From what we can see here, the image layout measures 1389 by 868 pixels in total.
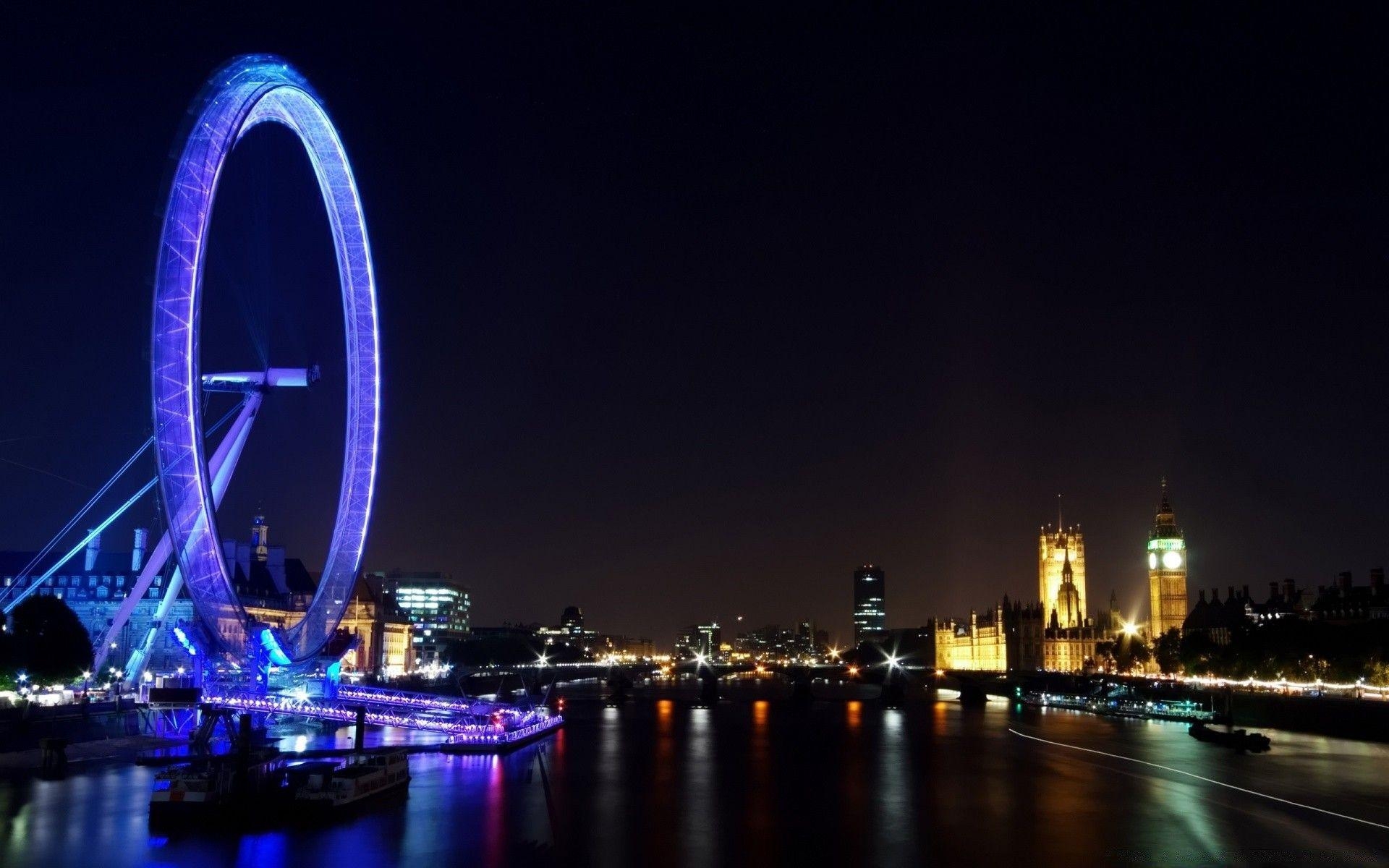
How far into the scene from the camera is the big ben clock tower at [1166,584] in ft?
627

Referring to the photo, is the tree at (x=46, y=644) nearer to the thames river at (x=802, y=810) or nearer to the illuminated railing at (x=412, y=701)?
the thames river at (x=802, y=810)

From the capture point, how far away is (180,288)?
4356 centimetres

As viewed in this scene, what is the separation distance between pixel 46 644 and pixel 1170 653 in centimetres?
11533

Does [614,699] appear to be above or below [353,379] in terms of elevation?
below

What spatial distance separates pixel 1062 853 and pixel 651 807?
15.6m

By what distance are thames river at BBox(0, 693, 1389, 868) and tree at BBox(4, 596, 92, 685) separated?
11500 millimetres

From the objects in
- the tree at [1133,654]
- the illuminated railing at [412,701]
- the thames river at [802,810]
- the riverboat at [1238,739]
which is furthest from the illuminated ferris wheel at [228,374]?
the tree at [1133,654]

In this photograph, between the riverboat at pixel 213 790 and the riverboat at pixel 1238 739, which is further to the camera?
the riverboat at pixel 1238 739

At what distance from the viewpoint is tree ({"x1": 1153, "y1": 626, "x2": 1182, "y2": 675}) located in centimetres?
14062

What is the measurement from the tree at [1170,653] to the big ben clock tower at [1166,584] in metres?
36.7

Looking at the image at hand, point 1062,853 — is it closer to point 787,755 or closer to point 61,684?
point 787,755

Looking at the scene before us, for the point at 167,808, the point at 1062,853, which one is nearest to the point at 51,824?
the point at 167,808

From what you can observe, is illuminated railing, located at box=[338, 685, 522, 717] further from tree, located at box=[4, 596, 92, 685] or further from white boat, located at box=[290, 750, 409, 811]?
white boat, located at box=[290, 750, 409, 811]

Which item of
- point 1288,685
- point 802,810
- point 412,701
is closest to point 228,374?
point 412,701
